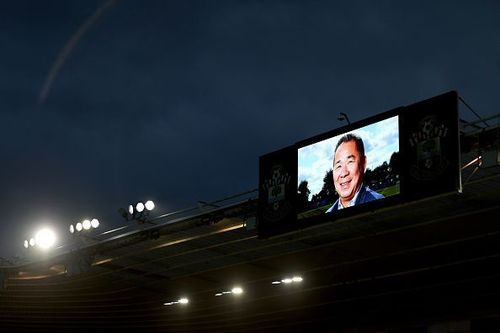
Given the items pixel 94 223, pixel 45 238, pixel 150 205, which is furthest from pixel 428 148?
pixel 45 238

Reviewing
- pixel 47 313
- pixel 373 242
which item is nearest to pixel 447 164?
pixel 373 242

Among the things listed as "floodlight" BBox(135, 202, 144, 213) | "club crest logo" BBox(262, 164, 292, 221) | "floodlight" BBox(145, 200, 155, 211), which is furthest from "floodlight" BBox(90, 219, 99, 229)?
"club crest logo" BBox(262, 164, 292, 221)

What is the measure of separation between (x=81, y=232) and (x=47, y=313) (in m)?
14.7

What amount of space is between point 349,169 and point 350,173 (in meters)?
0.12

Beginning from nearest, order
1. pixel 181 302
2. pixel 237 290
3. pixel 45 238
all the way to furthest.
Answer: pixel 45 238, pixel 237 290, pixel 181 302

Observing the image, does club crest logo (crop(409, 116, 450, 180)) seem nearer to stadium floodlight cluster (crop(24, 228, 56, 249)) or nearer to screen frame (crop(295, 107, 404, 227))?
screen frame (crop(295, 107, 404, 227))

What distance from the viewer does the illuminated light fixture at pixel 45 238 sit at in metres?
35.5

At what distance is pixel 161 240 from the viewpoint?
31766mm

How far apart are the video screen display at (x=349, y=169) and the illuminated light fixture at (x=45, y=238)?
1538cm

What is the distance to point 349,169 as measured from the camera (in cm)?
2245

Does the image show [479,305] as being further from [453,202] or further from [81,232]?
[81,232]

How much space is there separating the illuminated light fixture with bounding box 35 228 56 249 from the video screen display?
15.4 metres

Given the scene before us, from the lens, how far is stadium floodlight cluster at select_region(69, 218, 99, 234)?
3291cm

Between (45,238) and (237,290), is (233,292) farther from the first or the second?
(45,238)
